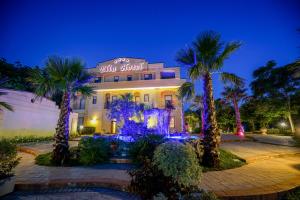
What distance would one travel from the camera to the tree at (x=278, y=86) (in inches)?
843

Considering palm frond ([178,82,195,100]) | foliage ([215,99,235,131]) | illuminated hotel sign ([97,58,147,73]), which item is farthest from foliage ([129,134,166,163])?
foliage ([215,99,235,131])

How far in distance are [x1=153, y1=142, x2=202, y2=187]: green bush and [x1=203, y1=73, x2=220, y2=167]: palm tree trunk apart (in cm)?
442

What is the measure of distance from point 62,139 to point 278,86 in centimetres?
2621

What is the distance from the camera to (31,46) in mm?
113875

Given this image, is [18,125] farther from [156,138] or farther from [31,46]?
[31,46]

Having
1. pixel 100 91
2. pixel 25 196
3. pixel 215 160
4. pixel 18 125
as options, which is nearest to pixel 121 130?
pixel 18 125

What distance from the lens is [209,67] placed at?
27.7 feet

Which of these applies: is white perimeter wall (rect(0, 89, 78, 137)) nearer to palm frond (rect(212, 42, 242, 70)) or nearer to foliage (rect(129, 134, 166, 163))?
foliage (rect(129, 134, 166, 163))

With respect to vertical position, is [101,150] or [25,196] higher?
[101,150]

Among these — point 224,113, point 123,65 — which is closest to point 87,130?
point 123,65

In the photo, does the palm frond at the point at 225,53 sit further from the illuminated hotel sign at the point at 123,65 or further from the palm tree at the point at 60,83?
the illuminated hotel sign at the point at 123,65

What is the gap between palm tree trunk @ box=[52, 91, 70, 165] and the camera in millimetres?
8188

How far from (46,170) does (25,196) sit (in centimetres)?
247

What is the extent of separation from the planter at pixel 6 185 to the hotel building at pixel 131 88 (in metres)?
21.9
